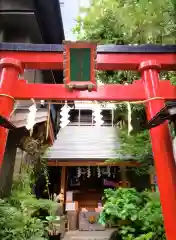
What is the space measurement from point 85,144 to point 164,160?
10828mm

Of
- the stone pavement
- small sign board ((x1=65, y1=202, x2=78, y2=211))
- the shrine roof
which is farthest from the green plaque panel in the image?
small sign board ((x1=65, y1=202, x2=78, y2=211))

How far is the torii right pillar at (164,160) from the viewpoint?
14.4ft

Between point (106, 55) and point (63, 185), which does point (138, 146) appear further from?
point (63, 185)

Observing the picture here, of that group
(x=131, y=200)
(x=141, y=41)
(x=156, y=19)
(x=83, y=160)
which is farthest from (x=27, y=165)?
(x=156, y=19)

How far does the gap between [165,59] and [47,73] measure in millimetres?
7093

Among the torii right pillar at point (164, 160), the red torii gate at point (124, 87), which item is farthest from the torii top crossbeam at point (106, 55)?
the torii right pillar at point (164, 160)

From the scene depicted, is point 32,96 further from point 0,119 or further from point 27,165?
point 27,165

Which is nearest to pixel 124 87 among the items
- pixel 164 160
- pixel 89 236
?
pixel 164 160

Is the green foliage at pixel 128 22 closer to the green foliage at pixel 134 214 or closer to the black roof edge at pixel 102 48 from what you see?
the black roof edge at pixel 102 48

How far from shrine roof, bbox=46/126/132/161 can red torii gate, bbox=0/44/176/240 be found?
Answer: 551 cm

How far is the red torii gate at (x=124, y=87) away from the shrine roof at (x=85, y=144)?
551 cm

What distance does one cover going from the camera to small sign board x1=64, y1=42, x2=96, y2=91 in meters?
4.93

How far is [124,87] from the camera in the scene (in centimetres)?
557

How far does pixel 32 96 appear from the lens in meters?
5.50
